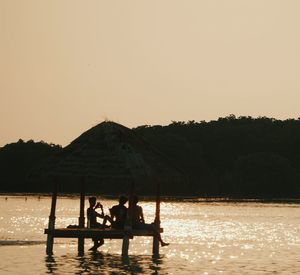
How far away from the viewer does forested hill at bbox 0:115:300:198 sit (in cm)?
15125

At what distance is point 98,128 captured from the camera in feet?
121

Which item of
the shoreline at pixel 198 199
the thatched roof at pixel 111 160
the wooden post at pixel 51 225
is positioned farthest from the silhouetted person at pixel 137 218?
the shoreline at pixel 198 199

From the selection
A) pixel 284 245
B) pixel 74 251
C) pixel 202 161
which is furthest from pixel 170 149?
pixel 74 251

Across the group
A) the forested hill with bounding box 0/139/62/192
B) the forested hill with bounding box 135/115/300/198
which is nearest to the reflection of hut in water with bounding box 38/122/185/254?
the forested hill with bounding box 135/115/300/198

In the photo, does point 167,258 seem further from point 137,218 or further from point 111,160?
point 111,160

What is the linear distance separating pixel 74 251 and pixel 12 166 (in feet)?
457

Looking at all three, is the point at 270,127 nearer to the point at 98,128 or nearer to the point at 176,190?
the point at 176,190

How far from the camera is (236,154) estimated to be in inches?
6708

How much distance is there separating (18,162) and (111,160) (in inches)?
5618

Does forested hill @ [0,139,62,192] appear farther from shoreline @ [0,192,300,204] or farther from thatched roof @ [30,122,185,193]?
thatched roof @ [30,122,185,193]

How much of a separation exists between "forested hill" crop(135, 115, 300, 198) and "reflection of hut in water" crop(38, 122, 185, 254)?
113531 millimetres

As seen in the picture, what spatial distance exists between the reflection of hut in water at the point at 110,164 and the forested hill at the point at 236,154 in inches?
4470

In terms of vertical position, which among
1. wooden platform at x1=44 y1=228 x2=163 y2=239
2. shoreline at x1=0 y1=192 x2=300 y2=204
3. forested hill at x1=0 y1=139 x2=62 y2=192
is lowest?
wooden platform at x1=44 y1=228 x2=163 y2=239

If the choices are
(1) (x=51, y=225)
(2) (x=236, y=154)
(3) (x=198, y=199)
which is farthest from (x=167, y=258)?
(2) (x=236, y=154)
